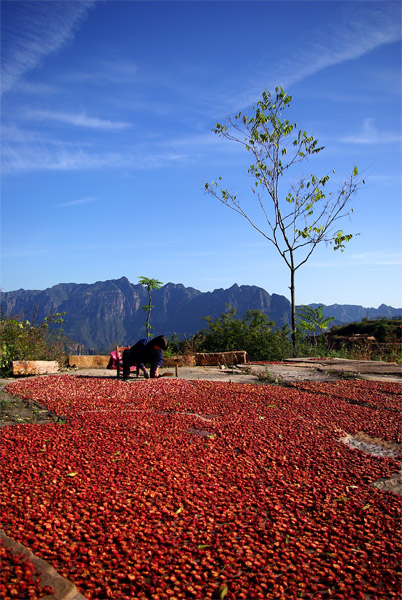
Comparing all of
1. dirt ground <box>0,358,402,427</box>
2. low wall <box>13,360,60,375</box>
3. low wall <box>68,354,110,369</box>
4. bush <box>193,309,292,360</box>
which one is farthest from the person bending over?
bush <box>193,309,292,360</box>

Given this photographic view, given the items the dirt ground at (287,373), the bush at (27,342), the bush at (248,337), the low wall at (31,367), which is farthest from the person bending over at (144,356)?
the bush at (248,337)

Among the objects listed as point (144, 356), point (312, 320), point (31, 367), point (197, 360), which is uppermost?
point (312, 320)

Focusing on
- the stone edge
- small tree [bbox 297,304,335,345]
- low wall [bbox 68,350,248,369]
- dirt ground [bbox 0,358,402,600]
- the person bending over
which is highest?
small tree [bbox 297,304,335,345]

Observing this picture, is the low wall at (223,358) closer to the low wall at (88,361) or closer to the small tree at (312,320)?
the low wall at (88,361)

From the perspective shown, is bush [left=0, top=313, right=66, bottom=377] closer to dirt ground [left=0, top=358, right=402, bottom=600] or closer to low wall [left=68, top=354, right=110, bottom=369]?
low wall [left=68, top=354, right=110, bottom=369]

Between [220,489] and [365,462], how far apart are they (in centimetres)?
134

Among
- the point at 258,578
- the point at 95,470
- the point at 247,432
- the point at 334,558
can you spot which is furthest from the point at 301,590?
the point at 247,432

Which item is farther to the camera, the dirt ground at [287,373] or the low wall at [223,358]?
the low wall at [223,358]

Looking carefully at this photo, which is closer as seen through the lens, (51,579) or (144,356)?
(51,579)

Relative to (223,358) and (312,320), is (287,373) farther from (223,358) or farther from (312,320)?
(312,320)

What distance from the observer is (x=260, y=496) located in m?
2.72

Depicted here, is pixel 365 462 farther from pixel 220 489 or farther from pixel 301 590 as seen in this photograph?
pixel 301 590

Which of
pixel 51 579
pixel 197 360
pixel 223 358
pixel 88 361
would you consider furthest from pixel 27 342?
pixel 51 579

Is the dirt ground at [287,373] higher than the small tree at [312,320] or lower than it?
lower
